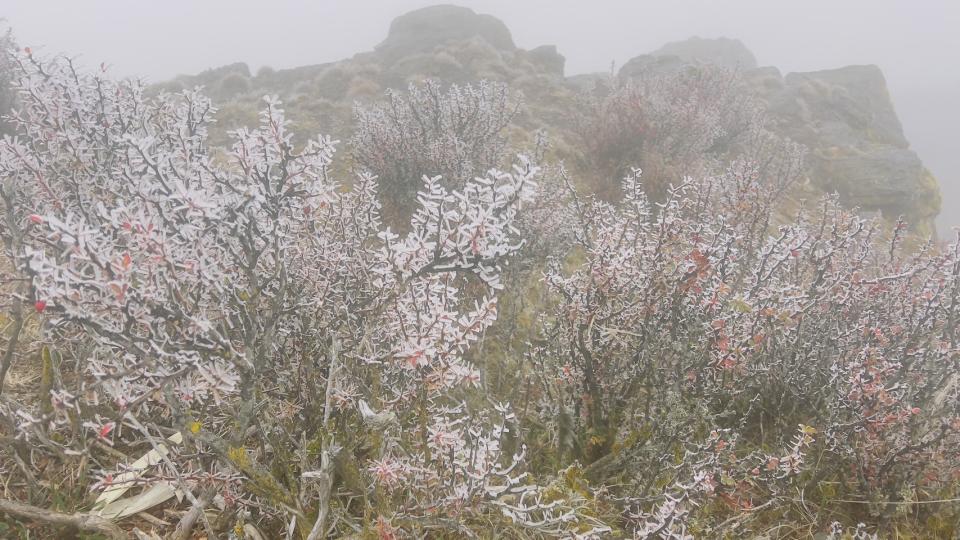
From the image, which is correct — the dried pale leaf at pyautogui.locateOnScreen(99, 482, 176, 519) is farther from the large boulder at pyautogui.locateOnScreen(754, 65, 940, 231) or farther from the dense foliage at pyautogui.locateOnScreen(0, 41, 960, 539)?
the large boulder at pyautogui.locateOnScreen(754, 65, 940, 231)

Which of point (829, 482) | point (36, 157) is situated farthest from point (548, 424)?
point (36, 157)

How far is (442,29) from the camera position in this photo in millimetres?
25141

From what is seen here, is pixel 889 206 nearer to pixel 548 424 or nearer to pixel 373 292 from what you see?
pixel 548 424

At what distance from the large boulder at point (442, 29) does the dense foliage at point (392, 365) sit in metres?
20.6

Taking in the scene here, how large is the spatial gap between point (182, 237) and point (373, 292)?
2.64 ft

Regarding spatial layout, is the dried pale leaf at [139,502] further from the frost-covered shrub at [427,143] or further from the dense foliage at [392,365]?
the frost-covered shrub at [427,143]

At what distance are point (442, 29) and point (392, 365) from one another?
25854 mm

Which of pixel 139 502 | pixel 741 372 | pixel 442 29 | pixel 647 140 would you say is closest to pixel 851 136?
pixel 647 140

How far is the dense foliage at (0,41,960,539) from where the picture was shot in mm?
1651

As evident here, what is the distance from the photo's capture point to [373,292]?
2316mm

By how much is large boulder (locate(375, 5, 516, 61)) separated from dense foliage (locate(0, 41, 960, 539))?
809 inches

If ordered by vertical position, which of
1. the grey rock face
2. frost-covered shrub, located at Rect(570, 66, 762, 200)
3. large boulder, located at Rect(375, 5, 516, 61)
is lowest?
frost-covered shrub, located at Rect(570, 66, 762, 200)

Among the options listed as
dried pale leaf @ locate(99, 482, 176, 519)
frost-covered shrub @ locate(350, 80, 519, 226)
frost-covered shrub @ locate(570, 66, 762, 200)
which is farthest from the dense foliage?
frost-covered shrub @ locate(570, 66, 762, 200)

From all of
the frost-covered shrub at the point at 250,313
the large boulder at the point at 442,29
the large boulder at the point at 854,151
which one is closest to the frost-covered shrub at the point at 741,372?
the frost-covered shrub at the point at 250,313
